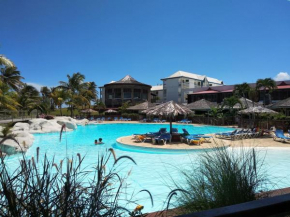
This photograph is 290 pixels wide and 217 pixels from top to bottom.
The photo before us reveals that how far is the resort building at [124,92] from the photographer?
44969mm

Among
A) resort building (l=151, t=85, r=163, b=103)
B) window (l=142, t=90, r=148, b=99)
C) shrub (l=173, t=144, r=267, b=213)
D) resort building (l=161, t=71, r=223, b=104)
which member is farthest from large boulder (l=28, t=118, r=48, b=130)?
resort building (l=151, t=85, r=163, b=103)

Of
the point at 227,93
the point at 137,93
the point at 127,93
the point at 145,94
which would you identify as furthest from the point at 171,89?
the point at 227,93

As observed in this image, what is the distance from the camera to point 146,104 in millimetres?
36344

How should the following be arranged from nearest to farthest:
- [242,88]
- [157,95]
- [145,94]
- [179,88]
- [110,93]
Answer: [242,88] → [110,93] → [145,94] → [179,88] → [157,95]

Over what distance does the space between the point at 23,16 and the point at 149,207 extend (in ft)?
32.0

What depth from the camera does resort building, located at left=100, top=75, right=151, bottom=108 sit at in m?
45.0

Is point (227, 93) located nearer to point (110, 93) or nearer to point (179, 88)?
point (179, 88)

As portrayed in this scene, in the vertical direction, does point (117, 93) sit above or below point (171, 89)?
below

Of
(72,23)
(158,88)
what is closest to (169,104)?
(72,23)

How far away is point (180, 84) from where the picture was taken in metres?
51.0

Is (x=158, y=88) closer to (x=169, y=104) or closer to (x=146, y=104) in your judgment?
(x=146, y=104)

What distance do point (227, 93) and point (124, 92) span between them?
69.8ft

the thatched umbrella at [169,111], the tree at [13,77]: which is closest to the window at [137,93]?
the tree at [13,77]

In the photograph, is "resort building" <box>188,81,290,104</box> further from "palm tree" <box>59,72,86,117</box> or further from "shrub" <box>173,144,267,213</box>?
"shrub" <box>173,144,267,213</box>
